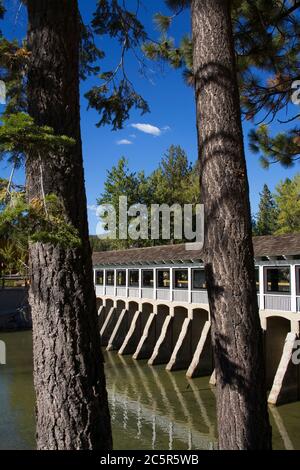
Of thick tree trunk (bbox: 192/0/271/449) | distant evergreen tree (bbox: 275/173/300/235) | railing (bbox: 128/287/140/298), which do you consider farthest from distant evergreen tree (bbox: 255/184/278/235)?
thick tree trunk (bbox: 192/0/271/449)

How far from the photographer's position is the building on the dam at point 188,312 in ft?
60.7

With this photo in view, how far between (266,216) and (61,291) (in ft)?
244

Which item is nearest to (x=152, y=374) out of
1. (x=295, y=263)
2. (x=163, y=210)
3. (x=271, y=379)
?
(x=271, y=379)

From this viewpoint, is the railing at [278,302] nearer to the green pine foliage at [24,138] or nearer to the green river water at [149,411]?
the green river water at [149,411]

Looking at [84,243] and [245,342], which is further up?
[84,243]

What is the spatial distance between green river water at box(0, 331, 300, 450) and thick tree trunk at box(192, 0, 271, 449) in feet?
35.6

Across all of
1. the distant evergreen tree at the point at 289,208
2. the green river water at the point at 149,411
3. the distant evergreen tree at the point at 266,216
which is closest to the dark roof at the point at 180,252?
the green river water at the point at 149,411

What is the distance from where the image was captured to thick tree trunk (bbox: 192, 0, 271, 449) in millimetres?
4398

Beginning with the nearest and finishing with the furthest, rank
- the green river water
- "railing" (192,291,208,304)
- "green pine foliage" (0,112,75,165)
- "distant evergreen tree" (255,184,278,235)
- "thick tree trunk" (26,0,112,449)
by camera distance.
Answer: "green pine foliage" (0,112,75,165), "thick tree trunk" (26,0,112,449), the green river water, "railing" (192,291,208,304), "distant evergreen tree" (255,184,278,235)

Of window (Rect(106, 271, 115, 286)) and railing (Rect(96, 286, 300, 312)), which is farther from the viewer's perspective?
window (Rect(106, 271, 115, 286))

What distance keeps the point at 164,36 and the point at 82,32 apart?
323cm

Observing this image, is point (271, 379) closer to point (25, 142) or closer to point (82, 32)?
point (82, 32)

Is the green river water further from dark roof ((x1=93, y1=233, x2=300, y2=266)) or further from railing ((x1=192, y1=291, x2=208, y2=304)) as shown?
dark roof ((x1=93, y1=233, x2=300, y2=266))

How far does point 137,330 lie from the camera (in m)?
30.9
